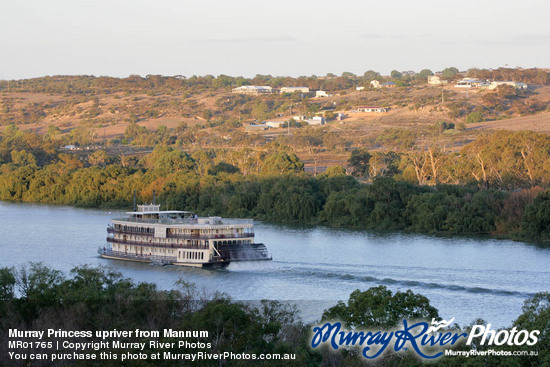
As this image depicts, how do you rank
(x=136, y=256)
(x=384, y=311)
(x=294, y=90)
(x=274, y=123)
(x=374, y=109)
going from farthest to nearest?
(x=294, y=90), (x=374, y=109), (x=274, y=123), (x=136, y=256), (x=384, y=311)

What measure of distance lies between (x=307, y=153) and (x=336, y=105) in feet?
142

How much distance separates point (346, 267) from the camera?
98.9 feet

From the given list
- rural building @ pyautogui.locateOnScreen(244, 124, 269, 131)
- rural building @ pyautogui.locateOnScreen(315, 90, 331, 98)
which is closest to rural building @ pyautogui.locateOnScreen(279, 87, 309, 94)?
rural building @ pyautogui.locateOnScreen(315, 90, 331, 98)

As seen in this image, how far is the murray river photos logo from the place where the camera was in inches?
626

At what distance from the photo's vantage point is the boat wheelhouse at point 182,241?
31297 mm

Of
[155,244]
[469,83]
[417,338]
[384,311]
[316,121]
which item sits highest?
[469,83]

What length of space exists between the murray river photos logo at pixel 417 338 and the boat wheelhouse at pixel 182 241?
13884 millimetres

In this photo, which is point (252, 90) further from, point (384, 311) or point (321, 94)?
point (384, 311)

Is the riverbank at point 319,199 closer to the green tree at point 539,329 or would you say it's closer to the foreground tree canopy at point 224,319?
the green tree at point 539,329

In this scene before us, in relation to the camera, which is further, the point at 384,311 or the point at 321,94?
the point at 321,94

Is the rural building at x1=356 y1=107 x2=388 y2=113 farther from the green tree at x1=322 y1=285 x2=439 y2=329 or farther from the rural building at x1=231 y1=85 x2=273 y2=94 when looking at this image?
the green tree at x1=322 y1=285 x2=439 y2=329

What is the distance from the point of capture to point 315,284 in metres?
27.7

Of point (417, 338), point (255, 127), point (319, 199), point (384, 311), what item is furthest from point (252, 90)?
point (417, 338)

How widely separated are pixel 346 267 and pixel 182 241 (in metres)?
6.47
